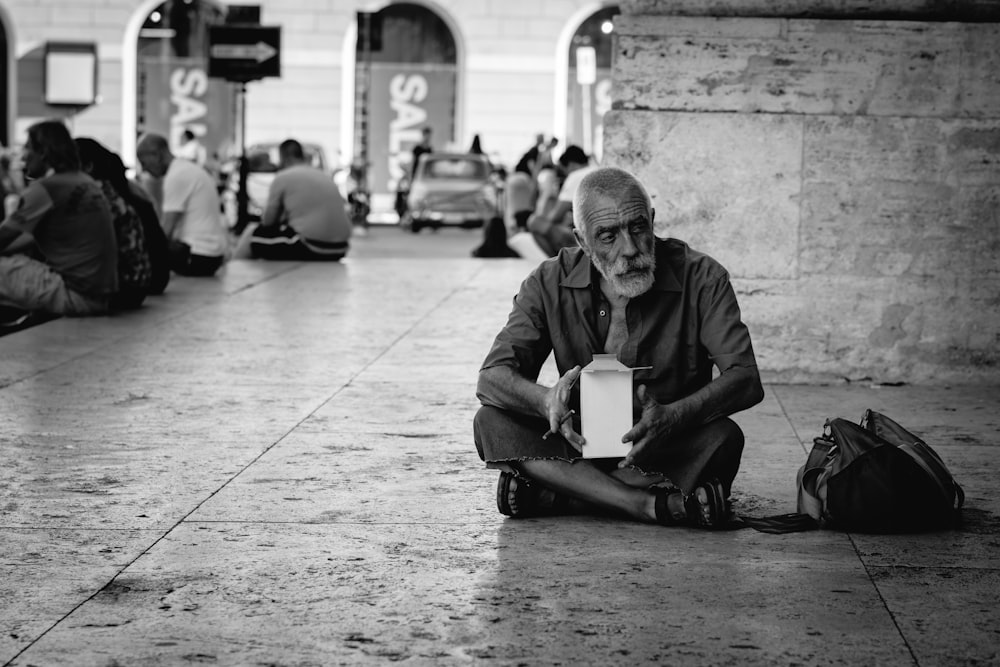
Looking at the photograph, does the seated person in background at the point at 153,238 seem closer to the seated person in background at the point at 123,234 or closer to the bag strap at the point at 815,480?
the seated person in background at the point at 123,234

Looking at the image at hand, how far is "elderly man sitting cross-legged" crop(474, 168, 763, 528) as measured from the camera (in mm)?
4684

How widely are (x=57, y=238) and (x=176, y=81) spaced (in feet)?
81.1

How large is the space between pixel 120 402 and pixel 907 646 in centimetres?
443

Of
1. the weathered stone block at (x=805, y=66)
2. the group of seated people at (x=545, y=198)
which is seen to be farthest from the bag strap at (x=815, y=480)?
the weathered stone block at (x=805, y=66)

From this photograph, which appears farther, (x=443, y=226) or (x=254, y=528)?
(x=443, y=226)

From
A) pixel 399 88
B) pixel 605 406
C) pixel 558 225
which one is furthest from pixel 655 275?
pixel 399 88

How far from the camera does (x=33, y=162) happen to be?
33.4 feet

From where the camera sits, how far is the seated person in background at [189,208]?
46.0 feet

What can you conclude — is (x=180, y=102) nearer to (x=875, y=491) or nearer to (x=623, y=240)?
(x=623, y=240)

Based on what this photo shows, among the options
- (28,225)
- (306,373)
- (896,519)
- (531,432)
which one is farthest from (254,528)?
(28,225)

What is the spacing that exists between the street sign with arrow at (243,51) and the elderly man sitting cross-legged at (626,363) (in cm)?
1578

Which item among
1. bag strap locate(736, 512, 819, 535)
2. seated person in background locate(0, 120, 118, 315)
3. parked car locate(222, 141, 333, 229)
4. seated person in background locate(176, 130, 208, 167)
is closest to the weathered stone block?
bag strap locate(736, 512, 819, 535)

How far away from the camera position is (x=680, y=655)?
3.43 m

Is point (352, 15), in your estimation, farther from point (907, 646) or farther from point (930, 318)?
point (907, 646)
